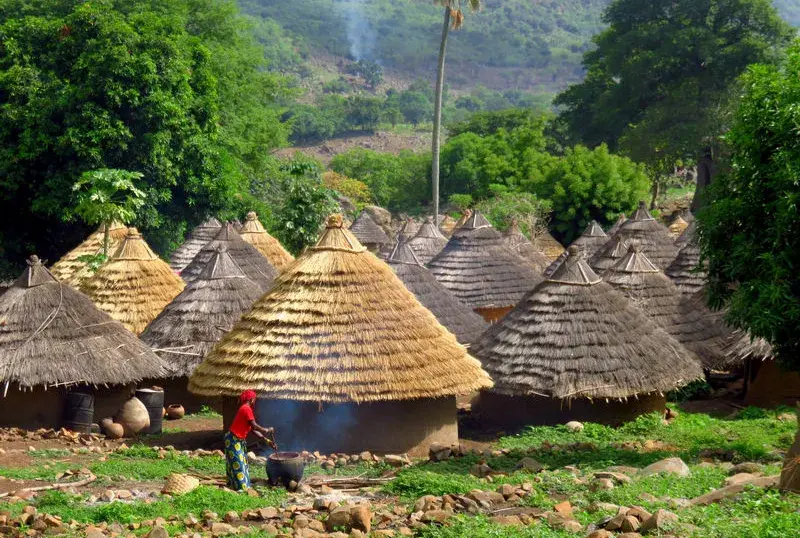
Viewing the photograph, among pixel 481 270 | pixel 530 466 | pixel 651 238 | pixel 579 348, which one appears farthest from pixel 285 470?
pixel 651 238

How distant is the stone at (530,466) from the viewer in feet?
40.2

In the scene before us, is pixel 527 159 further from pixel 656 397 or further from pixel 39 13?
pixel 656 397

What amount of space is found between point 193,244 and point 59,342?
13.6m

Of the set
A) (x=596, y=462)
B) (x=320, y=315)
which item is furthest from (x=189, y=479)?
(x=596, y=462)

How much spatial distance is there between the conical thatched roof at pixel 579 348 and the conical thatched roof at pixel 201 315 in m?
4.69

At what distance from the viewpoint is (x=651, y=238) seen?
27094mm

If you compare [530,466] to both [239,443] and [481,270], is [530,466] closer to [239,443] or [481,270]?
[239,443]

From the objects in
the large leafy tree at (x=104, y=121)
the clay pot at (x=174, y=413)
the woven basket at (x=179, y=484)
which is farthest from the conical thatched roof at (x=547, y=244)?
the woven basket at (x=179, y=484)

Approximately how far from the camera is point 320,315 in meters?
14.4

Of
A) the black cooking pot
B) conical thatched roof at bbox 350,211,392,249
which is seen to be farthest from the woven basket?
conical thatched roof at bbox 350,211,392,249

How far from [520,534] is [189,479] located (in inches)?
165

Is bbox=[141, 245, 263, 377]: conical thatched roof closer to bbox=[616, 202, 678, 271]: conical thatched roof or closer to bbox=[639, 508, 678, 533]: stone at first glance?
bbox=[616, 202, 678, 271]: conical thatched roof

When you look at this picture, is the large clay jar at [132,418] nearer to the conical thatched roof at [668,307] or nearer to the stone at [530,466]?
the stone at [530,466]

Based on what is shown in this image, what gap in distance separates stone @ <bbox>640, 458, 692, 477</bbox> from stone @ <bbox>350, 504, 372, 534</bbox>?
3.56 metres
